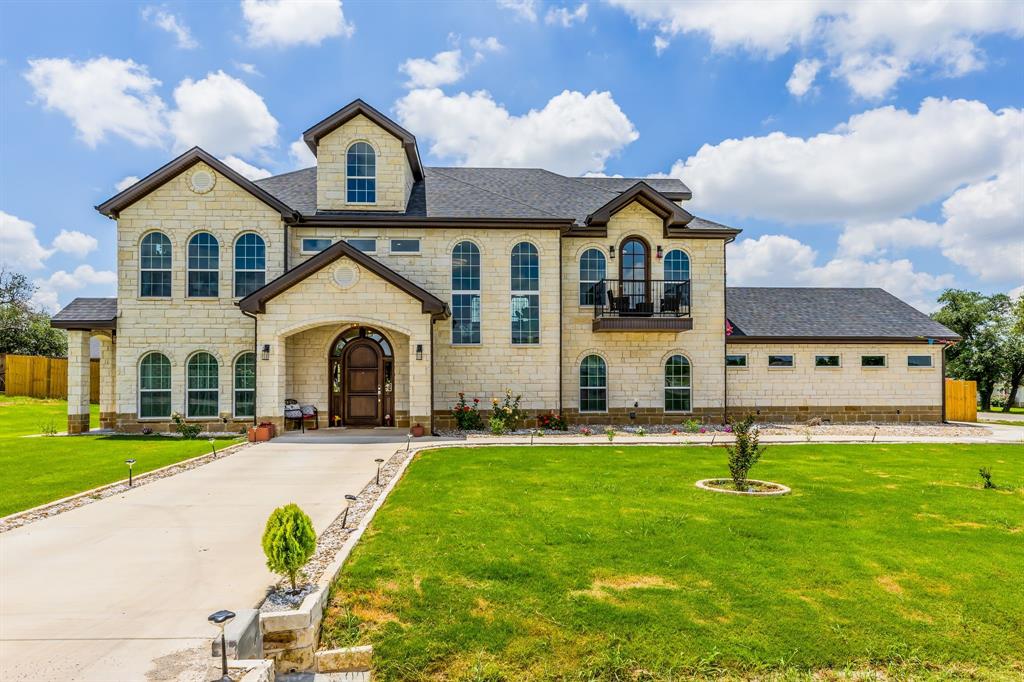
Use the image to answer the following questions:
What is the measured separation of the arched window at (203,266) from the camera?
18359mm

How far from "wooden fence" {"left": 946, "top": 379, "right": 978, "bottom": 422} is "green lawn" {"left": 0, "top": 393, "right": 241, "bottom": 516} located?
97.1 feet

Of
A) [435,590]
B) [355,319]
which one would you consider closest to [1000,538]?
[435,590]

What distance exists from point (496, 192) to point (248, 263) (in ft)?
31.2

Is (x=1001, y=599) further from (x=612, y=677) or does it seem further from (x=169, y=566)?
(x=169, y=566)

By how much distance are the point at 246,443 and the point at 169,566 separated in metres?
10.0

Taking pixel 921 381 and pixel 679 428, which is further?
pixel 921 381

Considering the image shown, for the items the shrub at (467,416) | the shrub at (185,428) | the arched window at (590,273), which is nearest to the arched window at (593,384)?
the arched window at (590,273)

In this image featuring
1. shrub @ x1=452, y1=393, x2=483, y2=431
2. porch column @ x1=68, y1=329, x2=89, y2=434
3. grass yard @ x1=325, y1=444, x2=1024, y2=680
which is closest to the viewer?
grass yard @ x1=325, y1=444, x2=1024, y2=680

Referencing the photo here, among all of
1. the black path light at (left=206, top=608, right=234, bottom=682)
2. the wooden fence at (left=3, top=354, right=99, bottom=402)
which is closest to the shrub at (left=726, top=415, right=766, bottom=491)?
the black path light at (left=206, top=608, right=234, bottom=682)

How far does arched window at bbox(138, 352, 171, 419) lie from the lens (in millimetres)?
18188

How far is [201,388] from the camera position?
18.3 m

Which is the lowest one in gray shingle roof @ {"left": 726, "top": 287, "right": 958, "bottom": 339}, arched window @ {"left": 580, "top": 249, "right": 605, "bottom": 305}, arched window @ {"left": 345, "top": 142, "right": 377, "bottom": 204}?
gray shingle roof @ {"left": 726, "top": 287, "right": 958, "bottom": 339}

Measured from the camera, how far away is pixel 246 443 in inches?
618

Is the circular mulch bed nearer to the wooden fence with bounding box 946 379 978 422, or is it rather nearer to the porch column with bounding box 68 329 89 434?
the porch column with bounding box 68 329 89 434
